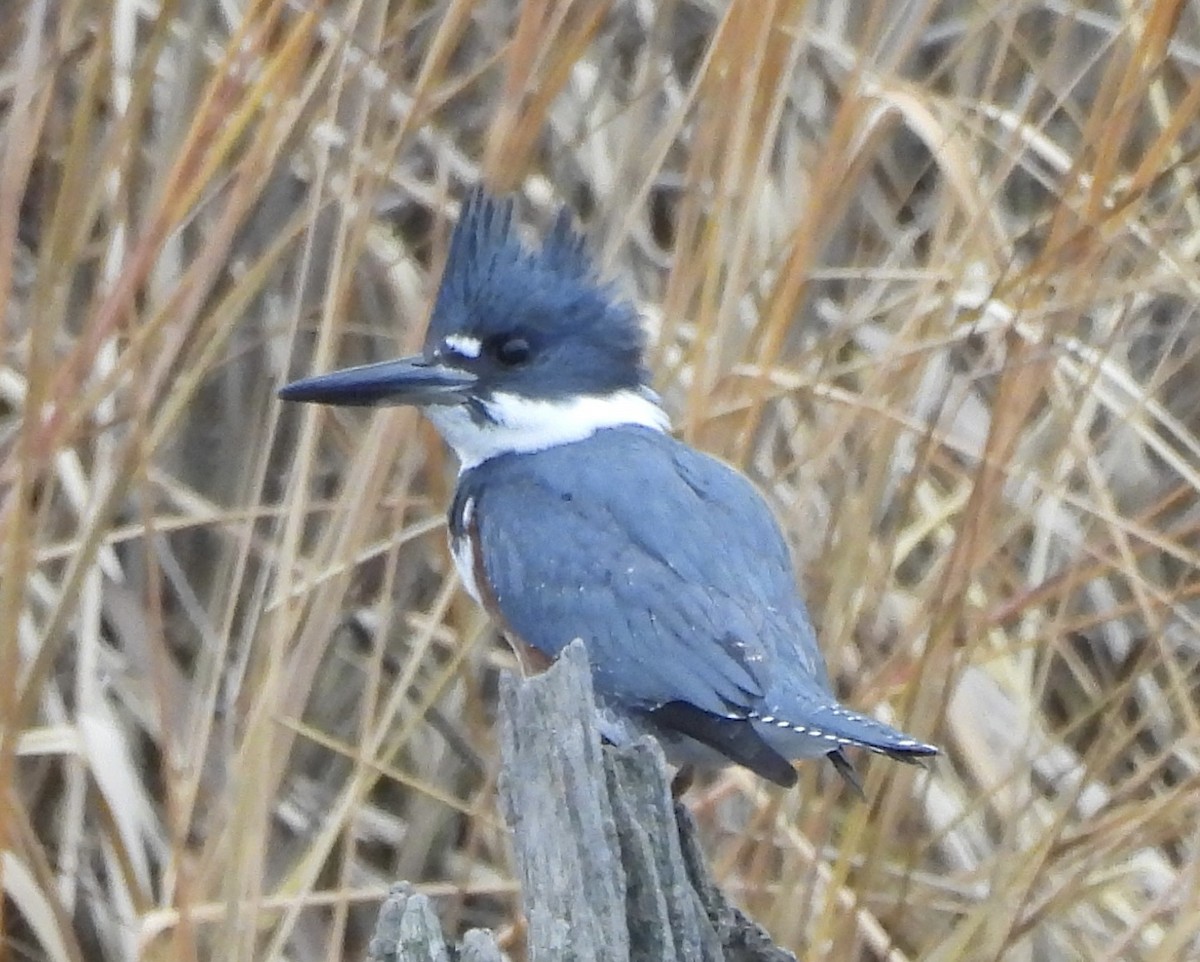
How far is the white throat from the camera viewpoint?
5.28 feet

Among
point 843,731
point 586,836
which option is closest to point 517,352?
point 843,731

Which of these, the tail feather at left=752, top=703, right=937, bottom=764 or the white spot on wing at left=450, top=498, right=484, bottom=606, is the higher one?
the tail feather at left=752, top=703, right=937, bottom=764

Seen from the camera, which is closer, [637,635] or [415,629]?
[637,635]

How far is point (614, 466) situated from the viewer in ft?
5.00

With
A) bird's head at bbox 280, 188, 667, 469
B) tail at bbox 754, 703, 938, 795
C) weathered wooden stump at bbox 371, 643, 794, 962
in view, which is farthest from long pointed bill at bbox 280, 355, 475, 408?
weathered wooden stump at bbox 371, 643, 794, 962

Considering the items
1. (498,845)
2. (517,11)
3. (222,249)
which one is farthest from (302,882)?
(517,11)

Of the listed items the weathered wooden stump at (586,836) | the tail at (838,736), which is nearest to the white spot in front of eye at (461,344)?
the tail at (838,736)

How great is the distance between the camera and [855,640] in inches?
69.0

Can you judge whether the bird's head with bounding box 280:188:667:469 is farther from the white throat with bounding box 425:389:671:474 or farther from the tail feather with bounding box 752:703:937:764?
the tail feather with bounding box 752:703:937:764

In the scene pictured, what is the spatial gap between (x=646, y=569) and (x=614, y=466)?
4.8 inches

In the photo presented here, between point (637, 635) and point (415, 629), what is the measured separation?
1.60ft

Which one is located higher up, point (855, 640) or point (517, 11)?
point (517, 11)

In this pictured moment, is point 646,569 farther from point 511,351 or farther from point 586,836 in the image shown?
point 586,836

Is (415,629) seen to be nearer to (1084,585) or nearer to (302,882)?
(302,882)
